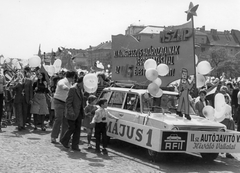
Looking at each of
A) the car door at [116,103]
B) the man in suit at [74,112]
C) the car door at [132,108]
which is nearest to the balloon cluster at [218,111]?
the car door at [132,108]

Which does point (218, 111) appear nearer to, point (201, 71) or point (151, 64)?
point (201, 71)

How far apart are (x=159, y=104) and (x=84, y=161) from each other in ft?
7.93

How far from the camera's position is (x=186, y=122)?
30.7 ft

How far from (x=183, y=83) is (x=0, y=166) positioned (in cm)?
455

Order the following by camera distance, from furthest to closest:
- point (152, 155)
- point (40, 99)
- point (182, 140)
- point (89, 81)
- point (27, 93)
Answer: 1. point (40, 99)
2. point (27, 93)
3. point (89, 81)
4. point (152, 155)
5. point (182, 140)

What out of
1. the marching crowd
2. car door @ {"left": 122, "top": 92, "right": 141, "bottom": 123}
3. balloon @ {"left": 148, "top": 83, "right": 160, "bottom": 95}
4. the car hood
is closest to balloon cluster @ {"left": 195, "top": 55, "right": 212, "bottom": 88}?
the marching crowd

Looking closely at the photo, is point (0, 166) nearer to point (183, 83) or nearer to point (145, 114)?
point (145, 114)

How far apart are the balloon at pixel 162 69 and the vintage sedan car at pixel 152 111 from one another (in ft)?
1.74

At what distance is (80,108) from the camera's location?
34.2ft

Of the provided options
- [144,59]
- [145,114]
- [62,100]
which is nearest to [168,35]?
[144,59]

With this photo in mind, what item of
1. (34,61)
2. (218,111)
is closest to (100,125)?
(218,111)

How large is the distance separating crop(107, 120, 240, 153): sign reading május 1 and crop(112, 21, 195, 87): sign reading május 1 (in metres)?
2.00

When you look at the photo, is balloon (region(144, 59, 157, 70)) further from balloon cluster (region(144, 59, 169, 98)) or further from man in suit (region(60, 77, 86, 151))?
man in suit (region(60, 77, 86, 151))

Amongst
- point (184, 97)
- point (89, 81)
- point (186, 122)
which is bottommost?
point (186, 122)
